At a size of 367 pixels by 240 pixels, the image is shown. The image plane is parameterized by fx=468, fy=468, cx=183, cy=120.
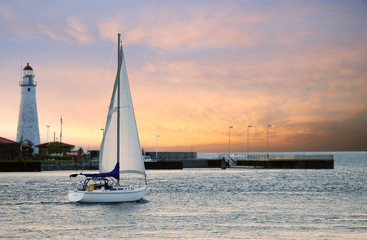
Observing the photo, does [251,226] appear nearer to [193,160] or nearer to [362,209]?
[362,209]

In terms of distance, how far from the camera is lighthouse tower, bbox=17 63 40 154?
123m

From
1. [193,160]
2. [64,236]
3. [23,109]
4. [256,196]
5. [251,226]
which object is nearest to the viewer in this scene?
[64,236]

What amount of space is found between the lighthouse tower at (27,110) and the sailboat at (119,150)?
86.5m

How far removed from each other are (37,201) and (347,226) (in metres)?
31.3

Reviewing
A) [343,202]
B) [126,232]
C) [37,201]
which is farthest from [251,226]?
[37,201]

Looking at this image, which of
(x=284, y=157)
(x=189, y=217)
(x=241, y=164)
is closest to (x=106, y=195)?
(x=189, y=217)

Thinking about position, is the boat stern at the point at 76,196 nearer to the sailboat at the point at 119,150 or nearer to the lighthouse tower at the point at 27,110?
the sailboat at the point at 119,150

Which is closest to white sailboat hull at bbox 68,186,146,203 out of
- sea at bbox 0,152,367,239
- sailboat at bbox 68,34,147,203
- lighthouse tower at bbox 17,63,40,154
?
sailboat at bbox 68,34,147,203

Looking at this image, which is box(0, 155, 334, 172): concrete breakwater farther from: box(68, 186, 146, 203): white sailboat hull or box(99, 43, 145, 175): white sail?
box(68, 186, 146, 203): white sailboat hull

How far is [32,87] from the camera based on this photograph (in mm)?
124562

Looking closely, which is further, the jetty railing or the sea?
the jetty railing

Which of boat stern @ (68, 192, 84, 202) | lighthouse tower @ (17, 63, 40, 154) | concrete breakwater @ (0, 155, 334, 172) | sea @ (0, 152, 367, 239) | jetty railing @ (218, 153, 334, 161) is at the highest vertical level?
lighthouse tower @ (17, 63, 40, 154)

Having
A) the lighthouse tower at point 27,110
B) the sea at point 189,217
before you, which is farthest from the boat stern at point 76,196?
the lighthouse tower at point 27,110

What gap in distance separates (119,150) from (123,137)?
1269 millimetres
